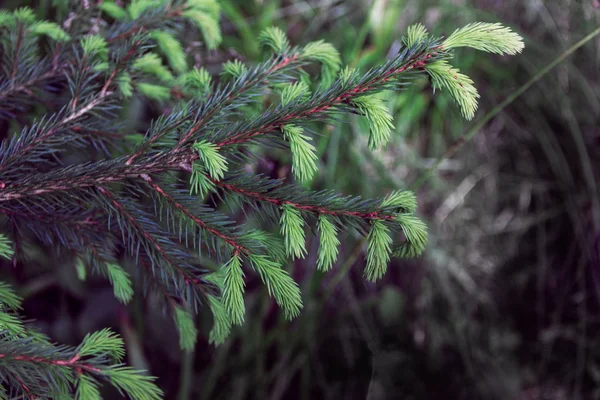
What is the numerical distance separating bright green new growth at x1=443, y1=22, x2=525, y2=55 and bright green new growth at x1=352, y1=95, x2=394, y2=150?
0.09 meters

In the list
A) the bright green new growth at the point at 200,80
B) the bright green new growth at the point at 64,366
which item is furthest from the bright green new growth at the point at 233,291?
the bright green new growth at the point at 200,80

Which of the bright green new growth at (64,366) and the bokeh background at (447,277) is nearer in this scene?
the bright green new growth at (64,366)

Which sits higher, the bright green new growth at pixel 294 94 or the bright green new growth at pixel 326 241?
the bright green new growth at pixel 294 94

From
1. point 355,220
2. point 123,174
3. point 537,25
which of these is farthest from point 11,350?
point 537,25

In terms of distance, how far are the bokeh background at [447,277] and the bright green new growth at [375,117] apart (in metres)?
0.54

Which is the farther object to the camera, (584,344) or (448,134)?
(448,134)

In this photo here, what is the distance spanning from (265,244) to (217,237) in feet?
0.20

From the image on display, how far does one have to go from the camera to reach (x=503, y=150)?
1482mm

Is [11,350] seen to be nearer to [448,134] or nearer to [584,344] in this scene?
[584,344]

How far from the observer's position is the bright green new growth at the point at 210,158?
494 mm

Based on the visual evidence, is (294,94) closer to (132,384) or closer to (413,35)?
(413,35)

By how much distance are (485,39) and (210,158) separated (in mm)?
313

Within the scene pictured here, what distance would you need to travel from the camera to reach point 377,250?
52cm

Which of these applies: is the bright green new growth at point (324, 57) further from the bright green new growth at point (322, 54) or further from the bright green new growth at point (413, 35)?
the bright green new growth at point (413, 35)
